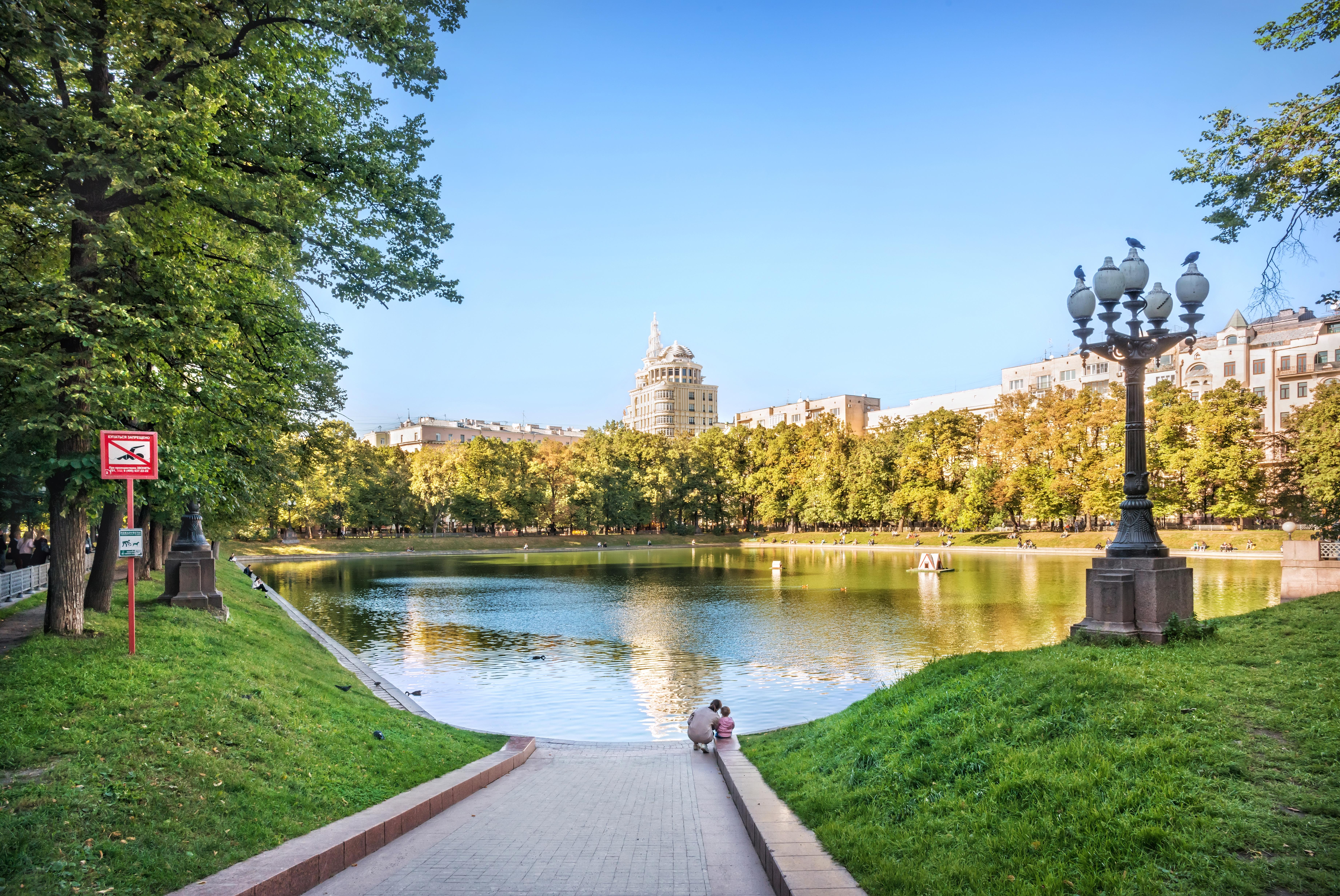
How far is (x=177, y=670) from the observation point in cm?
Result: 1036

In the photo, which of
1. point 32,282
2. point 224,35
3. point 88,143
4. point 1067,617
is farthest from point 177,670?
point 1067,617

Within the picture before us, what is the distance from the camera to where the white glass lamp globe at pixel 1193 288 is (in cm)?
1168

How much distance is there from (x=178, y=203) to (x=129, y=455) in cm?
366

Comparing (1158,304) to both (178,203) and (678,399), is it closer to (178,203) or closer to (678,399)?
(178,203)

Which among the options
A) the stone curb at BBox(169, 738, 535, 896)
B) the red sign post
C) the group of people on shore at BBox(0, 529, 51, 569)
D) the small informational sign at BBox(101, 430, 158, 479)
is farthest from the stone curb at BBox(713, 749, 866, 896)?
the group of people on shore at BBox(0, 529, 51, 569)

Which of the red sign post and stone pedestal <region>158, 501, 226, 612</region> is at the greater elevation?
the red sign post

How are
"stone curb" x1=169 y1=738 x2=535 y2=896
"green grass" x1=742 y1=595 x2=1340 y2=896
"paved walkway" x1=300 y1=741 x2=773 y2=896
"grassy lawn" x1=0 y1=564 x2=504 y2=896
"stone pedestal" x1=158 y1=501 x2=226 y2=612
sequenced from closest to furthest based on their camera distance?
1. "green grass" x1=742 y1=595 x2=1340 y2=896
2. "stone curb" x1=169 y1=738 x2=535 y2=896
3. "grassy lawn" x1=0 y1=564 x2=504 y2=896
4. "paved walkway" x1=300 y1=741 x2=773 y2=896
5. "stone pedestal" x1=158 y1=501 x2=226 y2=612

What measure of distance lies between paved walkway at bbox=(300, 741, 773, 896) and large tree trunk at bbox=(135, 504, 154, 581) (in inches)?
575

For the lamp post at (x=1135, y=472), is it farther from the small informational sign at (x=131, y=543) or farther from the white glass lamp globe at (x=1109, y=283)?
the small informational sign at (x=131, y=543)

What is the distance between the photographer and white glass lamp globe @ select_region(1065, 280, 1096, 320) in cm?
1220

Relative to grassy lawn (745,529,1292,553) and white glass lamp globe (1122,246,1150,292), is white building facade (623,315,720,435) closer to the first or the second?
grassy lawn (745,529,1292,553)

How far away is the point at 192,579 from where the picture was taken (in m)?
16.7

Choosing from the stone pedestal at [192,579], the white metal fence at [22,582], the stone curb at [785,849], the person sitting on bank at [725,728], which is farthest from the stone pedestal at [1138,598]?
the white metal fence at [22,582]

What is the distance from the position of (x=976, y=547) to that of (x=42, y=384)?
247 feet
